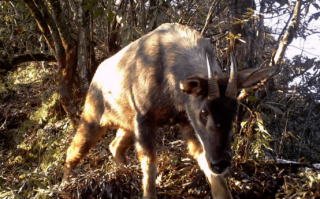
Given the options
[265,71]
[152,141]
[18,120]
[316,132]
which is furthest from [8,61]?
[316,132]

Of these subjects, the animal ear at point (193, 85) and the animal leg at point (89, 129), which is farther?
the animal leg at point (89, 129)

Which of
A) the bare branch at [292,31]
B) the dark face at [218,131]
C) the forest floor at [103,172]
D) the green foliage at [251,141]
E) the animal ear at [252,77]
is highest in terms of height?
the bare branch at [292,31]

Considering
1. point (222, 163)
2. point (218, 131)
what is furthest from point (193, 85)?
point (222, 163)

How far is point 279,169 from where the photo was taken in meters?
4.09

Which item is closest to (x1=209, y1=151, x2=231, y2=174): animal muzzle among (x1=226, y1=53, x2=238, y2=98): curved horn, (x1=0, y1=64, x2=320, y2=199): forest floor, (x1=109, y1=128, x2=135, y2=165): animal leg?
(x1=226, y1=53, x2=238, y2=98): curved horn

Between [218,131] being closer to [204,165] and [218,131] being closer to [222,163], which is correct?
[222,163]

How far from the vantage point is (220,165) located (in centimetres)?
294

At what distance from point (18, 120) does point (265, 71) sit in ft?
20.7

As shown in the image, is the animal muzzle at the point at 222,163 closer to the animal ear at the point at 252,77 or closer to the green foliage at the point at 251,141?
the animal ear at the point at 252,77

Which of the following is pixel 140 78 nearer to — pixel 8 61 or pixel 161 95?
pixel 161 95

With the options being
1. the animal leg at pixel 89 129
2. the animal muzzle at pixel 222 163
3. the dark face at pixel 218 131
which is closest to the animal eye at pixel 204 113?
the dark face at pixel 218 131

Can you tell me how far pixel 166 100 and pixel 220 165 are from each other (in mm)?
1012

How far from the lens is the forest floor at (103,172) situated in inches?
145

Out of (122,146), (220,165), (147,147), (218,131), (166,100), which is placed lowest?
(122,146)
